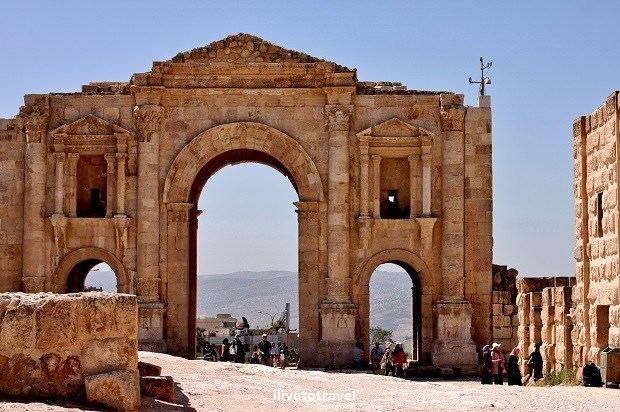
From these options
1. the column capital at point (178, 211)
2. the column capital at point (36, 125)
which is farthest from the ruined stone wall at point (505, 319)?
→ the column capital at point (36, 125)

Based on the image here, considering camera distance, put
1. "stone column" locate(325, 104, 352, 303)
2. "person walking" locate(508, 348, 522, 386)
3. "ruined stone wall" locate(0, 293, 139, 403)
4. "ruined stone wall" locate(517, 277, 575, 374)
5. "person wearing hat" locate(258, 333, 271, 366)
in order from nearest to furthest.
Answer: "ruined stone wall" locate(0, 293, 139, 403) → "ruined stone wall" locate(517, 277, 575, 374) → "person walking" locate(508, 348, 522, 386) → "stone column" locate(325, 104, 352, 303) → "person wearing hat" locate(258, 333, 271, 366)

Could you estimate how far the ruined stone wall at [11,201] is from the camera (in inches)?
1249

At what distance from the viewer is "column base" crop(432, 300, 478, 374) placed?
30.7 m

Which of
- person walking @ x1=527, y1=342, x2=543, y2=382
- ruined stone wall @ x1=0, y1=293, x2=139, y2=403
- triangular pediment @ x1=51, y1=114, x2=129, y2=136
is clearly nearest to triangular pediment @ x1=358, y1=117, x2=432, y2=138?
triangular pediment @ x1=51, y1=114, x2=129, y2=136

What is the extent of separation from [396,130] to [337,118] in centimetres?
159

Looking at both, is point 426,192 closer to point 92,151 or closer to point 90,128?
point 92,151

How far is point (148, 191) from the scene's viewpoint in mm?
31438

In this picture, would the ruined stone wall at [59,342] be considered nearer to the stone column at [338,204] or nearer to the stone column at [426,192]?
the stone column at [338,204]

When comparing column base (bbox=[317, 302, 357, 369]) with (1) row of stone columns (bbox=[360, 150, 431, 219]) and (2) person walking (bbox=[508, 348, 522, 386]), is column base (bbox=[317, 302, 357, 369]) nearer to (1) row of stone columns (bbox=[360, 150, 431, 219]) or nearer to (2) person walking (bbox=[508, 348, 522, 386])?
(1) row of stone columns (bbox=[360, 150, 431, 219])

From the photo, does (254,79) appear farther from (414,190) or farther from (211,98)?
(414,190)

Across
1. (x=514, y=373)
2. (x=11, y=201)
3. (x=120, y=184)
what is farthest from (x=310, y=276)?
(x=514, y=373)

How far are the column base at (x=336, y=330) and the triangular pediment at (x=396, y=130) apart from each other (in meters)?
4.54

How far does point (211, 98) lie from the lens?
104 ft

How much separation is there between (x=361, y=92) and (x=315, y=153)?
2076 millimetres
